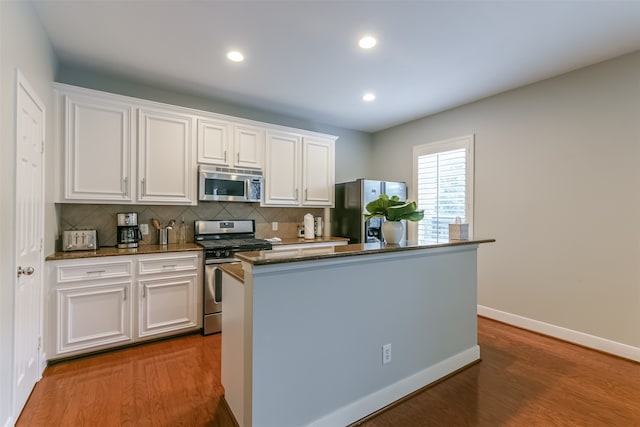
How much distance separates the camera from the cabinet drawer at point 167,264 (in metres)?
2.89

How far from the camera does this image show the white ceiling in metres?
2.11

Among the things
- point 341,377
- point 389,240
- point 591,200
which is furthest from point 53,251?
point 591,200

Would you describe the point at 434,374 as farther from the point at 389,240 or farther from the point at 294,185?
the point at 294,185

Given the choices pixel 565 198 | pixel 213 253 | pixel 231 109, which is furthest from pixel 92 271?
pixel 565 198

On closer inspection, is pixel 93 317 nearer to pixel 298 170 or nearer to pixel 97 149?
pixel 97 149

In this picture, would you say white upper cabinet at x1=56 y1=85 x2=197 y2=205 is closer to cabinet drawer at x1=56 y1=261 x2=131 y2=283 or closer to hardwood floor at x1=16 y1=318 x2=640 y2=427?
cabinet drawer at x1=56 y1=261 x2=131 y2=283

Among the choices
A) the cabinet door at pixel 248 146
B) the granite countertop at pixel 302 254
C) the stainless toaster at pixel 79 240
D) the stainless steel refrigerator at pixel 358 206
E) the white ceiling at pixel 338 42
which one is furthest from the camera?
the stainless steel refrigerator at pixel 358 206

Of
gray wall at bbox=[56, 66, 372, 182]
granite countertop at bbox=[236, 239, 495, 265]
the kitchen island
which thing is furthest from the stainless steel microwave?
granite countertop at bbox=[236, 239, 495, 265]

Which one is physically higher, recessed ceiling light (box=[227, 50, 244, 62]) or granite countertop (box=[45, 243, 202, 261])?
recessed ceiling light (box=[227, 50, 244, 62])

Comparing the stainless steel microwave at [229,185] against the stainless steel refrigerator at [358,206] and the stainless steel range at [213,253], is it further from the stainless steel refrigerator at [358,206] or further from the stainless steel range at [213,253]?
the stainless steel refrigerator at [358,206]

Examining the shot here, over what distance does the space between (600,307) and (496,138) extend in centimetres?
201

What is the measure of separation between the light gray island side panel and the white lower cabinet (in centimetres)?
190

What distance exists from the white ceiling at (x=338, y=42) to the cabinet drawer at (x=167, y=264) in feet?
6.10

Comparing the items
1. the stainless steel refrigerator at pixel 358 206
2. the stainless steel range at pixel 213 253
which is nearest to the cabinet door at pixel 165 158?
the stainless steel range at pixel 213 253
